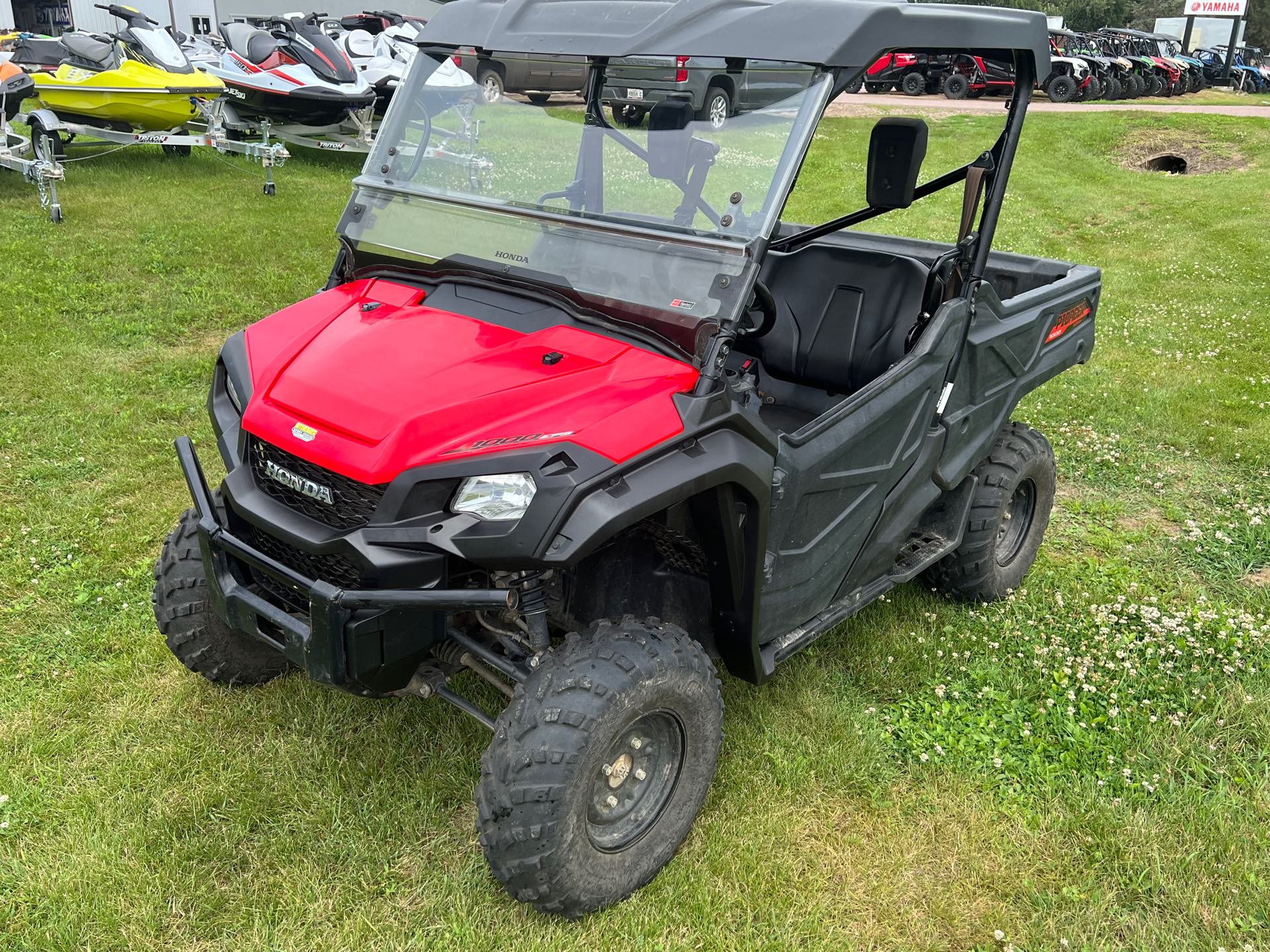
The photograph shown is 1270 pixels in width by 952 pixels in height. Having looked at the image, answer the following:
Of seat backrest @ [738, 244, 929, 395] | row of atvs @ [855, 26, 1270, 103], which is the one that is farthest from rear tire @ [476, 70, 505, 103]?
row of atvs @ [855, 26, 1270, 103]

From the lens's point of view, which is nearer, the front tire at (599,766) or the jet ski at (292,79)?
the front tire at (599,766)

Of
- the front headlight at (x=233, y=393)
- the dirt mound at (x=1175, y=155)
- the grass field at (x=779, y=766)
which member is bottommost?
the grass field at (x=779, y=766)

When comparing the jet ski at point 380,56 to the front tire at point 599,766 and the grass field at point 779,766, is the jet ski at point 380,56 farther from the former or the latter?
the front tire at point 599,766

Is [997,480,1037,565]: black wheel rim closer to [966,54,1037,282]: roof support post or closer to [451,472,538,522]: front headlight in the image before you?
[966,54,1037,282]: roof support post

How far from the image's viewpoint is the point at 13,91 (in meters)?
9.80

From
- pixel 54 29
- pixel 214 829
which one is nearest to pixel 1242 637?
pixel 214 829

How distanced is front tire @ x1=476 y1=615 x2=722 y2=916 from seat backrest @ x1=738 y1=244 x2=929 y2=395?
1490 millimetres

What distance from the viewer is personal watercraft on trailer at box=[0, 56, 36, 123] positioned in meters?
9.69

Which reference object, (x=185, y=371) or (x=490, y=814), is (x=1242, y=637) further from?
(x=185, y=371)

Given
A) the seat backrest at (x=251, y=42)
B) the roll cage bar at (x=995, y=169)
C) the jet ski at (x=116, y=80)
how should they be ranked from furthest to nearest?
the seat backrest at (x=251, y=42)
the jet ski at (x=116, y=80)
the roll cage bar at (x=995, y=169)

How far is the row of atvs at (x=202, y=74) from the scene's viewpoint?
10820mm

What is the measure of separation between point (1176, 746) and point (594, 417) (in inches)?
91.4

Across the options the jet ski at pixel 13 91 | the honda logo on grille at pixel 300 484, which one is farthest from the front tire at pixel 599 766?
the jet ski at pixel 13 91

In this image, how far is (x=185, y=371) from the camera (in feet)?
20.9
